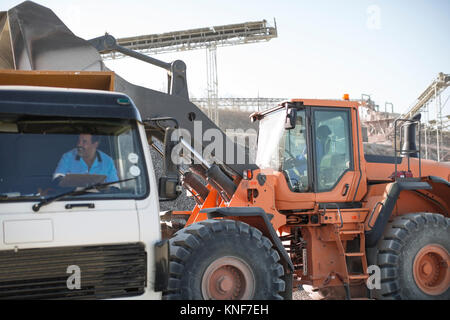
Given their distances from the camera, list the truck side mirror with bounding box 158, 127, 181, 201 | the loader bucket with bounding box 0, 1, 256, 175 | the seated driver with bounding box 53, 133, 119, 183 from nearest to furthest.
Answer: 1. the seated driver with bounding box 53, 133, 119, 183
2. the truck side mirror with bounding box 158, 127, 181, 201
3. the loader bucket with bounding box 0, 1, 256, 175

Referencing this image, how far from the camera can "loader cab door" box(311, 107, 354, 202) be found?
24.2ft

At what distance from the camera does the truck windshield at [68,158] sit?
13.7 ft

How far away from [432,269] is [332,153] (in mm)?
2391

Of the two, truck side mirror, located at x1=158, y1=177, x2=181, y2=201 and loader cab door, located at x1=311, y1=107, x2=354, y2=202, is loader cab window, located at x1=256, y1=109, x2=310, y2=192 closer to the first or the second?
loader cab door, located at x1=311, y1=107, x2=354, y2=202

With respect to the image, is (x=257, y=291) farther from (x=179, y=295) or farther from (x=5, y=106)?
(x=5, y=106)

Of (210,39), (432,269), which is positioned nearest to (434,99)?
(210,39)

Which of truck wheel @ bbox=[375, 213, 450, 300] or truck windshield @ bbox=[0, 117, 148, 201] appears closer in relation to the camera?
truck windshield @ bbox=[0, 117, 148, 201]

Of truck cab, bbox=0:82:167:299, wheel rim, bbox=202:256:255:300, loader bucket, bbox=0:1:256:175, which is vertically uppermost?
loader bucket, bbox=0:1:256:175

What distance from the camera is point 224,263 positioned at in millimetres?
5414

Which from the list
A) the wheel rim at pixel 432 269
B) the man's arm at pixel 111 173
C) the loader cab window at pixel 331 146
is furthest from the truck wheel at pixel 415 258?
the man's arm at pixel 111 173

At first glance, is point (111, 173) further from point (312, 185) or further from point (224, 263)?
point (312, 185)

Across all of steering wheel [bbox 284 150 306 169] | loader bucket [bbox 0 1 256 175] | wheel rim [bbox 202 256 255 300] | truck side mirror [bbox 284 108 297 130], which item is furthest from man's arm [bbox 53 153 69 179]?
steering wheel [bbox 284 150 306 169]

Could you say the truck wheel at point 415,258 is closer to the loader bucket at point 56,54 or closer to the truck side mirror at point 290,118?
the truck side mirror at point 290,118

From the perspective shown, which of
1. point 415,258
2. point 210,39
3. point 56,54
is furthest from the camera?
point 210,39
